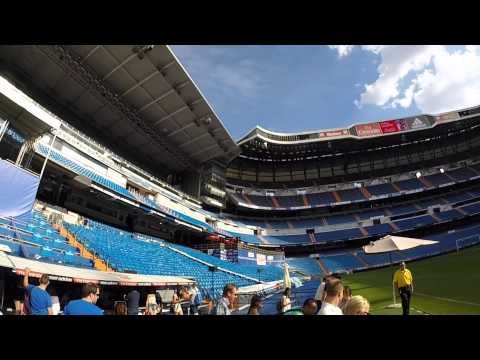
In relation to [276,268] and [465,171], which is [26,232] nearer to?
[276,268]

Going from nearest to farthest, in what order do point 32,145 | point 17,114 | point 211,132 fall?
point 17,114, point 32,145, point 211,132

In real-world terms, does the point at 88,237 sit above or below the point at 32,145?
below

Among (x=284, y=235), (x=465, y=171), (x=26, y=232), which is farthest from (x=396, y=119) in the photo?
(x=26, y=232)

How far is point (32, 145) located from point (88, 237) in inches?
215

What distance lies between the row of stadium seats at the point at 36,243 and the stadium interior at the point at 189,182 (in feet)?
0.22

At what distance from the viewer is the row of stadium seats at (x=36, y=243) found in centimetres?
823

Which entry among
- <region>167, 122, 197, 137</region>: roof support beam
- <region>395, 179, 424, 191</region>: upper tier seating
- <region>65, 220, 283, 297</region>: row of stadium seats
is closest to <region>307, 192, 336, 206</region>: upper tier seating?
<region>395, 179, 424, 191</region>: upper tier seating

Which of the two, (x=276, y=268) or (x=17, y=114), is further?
(x=276, y=268)

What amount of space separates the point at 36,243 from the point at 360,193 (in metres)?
42.5

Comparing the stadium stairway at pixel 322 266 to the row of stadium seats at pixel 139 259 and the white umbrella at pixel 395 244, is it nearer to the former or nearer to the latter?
the row of stadium seats at pixel 139 259

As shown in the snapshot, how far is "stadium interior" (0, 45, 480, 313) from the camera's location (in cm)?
1254

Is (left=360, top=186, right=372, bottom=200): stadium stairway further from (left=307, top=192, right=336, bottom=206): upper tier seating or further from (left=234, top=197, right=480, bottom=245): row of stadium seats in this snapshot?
(left=234, top=197, right=480, bottom=245): row of stadium seats
